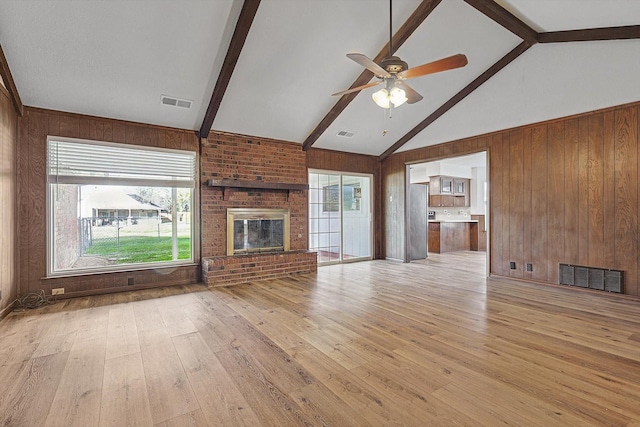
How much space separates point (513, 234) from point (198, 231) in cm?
525

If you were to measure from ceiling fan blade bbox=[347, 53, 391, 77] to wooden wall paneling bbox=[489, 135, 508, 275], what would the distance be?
3.41 m

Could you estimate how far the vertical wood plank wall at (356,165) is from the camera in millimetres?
6508

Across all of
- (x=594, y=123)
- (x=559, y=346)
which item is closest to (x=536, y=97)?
(x=594, y=123)

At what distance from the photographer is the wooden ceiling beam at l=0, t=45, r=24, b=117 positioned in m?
3.22

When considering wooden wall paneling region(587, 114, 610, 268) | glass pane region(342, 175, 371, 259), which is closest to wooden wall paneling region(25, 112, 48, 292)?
glass pane region(342, 175, 371, 259)

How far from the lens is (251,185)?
17.3ft

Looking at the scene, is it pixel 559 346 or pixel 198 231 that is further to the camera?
pixel 198 231

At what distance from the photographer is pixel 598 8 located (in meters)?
3.01

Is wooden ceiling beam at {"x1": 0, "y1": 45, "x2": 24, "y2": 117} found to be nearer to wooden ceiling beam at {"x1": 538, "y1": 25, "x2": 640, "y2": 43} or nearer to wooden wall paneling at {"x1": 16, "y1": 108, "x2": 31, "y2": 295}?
wooden wall paneling at {"x1": 16, "y1": 108, "x2": 31, "y2": 295}

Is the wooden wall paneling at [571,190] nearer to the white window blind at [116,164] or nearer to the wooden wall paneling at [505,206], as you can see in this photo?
the wooden wall paneling at [505,206]

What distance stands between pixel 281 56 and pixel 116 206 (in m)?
3.25

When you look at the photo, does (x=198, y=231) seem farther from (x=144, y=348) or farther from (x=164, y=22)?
(x=164, y=22)

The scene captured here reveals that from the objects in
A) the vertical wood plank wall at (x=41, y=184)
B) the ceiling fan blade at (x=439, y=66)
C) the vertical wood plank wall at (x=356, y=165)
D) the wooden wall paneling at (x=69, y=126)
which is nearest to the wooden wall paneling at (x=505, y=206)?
the vertical wood plank wall at (x=356, y=165)

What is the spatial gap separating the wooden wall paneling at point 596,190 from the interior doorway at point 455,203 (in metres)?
3.81
